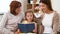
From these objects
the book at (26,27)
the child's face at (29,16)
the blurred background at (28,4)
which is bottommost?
the book at (26,27)

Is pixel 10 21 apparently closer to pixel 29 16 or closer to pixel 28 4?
pixel 29 16

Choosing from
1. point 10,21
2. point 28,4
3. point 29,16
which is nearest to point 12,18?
point 10,21

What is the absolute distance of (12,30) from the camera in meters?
2.13

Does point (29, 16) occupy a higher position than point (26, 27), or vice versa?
point (29, 16)

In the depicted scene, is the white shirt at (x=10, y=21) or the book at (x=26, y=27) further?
the white shirt at (x=10, y=21)

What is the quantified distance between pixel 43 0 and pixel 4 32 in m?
0.69

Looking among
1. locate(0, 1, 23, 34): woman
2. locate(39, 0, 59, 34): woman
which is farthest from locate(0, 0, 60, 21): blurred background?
locate(39, 0, 59, 34): woman

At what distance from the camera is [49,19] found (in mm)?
1897

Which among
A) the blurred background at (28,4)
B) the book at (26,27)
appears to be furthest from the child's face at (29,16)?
the blurred background at (28,4)

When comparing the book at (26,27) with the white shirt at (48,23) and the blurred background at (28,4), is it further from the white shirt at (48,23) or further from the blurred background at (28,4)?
the blurred background at (28,4)

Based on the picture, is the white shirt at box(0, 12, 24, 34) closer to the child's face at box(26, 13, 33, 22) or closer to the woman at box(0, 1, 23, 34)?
the woman at box(0, 1, 23, 34)

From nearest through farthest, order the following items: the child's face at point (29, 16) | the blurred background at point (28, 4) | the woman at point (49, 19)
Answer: the woman at point (49, 19), the child's face at point (29, 16), the blurred background at point (28, 4)

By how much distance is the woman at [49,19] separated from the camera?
1.86 m

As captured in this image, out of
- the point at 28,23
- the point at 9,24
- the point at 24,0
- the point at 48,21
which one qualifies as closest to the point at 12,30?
the point at 9,24
